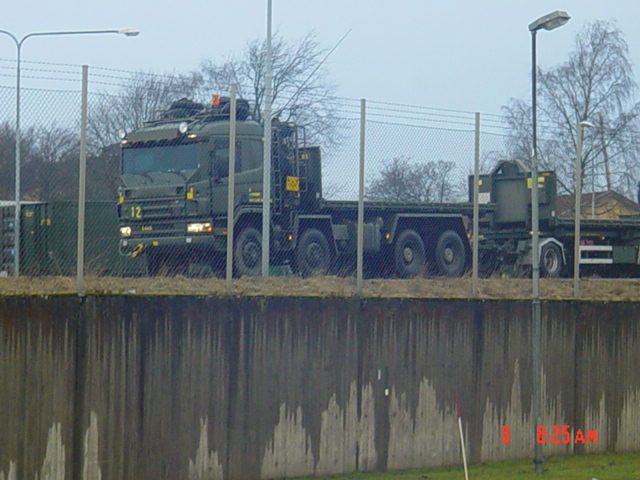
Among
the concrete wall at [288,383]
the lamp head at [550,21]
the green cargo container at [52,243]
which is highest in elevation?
the lamp head at [550,21]

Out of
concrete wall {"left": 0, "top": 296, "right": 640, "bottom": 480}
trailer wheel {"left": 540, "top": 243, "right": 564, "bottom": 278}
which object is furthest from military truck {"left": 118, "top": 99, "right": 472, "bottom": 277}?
trailer wheel {"left": 540, "top": 243, "right": 564, "bottom": 278}

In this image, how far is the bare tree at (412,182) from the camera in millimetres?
16938

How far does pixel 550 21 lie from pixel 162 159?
713 cm

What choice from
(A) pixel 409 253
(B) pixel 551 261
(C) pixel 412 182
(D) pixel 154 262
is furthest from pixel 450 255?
(D) pixel 154 262

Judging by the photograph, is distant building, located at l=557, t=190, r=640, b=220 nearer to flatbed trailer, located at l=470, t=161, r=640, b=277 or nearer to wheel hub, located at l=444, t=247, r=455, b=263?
flatbed trailer, located at l=470, t=161, r=640, b=277

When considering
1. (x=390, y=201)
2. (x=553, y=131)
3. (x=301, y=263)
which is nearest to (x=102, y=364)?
(x=301, y=263)

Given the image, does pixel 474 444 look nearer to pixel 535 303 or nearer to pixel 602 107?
pixel 535 303

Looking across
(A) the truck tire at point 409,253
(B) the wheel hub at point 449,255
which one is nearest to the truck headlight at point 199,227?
(A) the truck tire at point 409,253

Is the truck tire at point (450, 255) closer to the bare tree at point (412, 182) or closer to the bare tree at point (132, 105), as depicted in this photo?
the bare tree at point (412, 182)

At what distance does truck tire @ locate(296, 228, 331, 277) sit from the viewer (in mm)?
16875

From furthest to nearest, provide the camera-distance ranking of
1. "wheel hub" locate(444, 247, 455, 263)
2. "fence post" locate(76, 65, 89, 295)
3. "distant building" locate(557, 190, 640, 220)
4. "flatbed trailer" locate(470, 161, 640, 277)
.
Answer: "distant building" locate(557, 190, 640, 220), "flatbed trailer" locate(470, 161, 640, 277), "wheel hub" locate(444, 247, 455, 263), "fence post" locate(76, 65, 89, 295)

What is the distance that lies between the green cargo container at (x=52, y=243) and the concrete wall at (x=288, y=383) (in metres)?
0.69

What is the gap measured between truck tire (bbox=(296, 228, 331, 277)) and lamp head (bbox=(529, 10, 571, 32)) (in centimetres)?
453

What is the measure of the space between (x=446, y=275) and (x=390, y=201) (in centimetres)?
235
